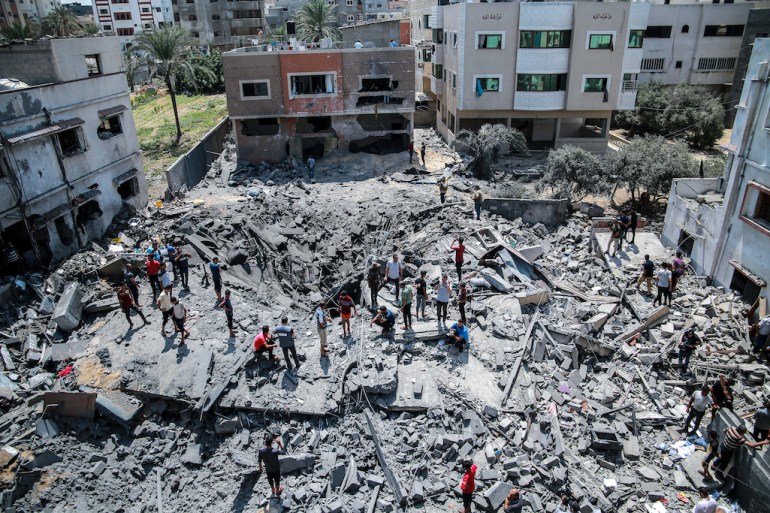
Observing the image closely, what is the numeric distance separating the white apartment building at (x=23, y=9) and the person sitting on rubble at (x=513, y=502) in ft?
263

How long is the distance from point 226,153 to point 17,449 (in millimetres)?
27164

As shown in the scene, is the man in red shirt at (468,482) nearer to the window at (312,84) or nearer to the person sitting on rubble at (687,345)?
the person sitting on rubble at (687,345)

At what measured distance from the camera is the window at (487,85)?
3481 cm

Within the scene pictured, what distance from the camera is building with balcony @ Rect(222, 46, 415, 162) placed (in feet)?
106

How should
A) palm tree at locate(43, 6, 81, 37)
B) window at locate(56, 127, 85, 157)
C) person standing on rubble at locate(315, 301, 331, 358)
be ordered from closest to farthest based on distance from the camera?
person standing on rubble at locate(315, 301, 331, 358), window at locate(56, 127, 85, 157), palm tree at locate(43, 6, 81, 37)

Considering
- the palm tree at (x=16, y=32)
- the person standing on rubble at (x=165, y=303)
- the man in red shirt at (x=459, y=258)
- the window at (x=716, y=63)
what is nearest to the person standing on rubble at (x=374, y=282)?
the man in red shirt at (x=459, y=258)

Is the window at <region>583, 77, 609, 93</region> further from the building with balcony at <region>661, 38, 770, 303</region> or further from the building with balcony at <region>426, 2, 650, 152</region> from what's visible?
the building with balcony at <region>661, 38, 770, 303</region>

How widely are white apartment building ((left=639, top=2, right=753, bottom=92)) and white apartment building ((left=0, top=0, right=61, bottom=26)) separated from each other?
70978 millimetres

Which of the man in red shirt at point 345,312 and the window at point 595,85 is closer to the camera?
the man in red shirt at point 345,312

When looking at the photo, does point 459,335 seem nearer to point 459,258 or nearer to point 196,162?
point 459,258

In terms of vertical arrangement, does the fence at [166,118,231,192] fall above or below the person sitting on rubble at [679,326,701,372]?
above

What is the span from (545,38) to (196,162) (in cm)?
2322

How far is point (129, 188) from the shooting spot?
26.6 m

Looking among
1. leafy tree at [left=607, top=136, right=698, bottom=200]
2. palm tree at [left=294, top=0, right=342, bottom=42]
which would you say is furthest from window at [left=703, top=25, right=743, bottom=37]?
palm tree at [left=294, top=0, right=342, bottom=42]
